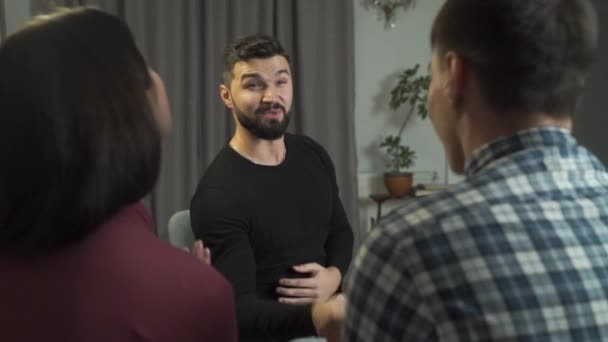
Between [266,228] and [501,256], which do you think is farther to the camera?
[266,228]

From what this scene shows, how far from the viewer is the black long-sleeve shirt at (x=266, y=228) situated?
1.57m

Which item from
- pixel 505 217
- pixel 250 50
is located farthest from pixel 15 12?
pixel 505 217

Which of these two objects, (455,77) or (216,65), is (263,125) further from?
(216,65)

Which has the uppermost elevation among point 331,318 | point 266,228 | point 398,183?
point 331,318

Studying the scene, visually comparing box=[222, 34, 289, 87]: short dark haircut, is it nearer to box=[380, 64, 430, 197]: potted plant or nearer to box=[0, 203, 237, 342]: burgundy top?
box=[0, 203, 237, 342]: burgundy top

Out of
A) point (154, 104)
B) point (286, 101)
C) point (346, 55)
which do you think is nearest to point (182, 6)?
point (346, 55)

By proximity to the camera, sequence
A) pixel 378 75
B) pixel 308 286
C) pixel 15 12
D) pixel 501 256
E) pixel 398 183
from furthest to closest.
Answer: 1. pixel 378 75
2. pixel 398 183
3. pixel 15 12
4. pixel 308 286
5. pixel 501 256

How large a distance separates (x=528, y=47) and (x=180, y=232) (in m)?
1.40

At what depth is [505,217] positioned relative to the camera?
0.69 meters

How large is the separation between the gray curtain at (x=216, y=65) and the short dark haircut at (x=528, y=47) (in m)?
2.43

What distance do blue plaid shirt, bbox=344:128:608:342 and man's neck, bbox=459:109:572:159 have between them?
0.04 feet

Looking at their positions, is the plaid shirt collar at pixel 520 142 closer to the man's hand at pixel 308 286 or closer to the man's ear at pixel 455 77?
the man's ear at pixel 455 77

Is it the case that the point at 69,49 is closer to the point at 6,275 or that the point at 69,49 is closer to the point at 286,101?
the point at 6,275

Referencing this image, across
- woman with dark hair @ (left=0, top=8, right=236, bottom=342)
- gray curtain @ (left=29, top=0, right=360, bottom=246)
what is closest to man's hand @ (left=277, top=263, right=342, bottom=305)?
woman with dark hair @ (left=0, top=8, right=236, bottom=342)
